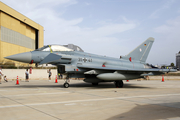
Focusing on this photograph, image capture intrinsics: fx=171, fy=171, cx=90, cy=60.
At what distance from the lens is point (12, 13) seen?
34344 mm

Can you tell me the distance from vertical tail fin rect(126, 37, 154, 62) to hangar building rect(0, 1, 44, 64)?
23121 mm

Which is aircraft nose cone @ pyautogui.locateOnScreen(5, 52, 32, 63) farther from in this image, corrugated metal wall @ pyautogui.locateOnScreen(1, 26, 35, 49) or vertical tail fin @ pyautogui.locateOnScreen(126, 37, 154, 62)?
corrugated metal wall @ pyautogui.locateOnScreen(1, 26, 35, 49)

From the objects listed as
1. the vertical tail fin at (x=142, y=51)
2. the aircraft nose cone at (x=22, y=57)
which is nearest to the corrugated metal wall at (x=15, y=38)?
the aircraft nose cone at (x=22, y=57)

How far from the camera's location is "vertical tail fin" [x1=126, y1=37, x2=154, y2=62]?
16859 millimetres

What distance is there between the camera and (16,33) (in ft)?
120

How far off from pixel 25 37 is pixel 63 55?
31424 millimetres

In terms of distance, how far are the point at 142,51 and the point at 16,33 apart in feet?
95.4

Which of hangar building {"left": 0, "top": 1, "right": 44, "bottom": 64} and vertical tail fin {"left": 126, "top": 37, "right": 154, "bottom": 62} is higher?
hangar building {"left": 0, "top": 1, "right": 44, "bottom": 64}

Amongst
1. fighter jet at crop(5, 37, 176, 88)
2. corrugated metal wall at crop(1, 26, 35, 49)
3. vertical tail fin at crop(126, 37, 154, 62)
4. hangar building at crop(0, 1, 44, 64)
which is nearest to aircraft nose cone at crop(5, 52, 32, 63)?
fighter jet at crop(5, 37, 176, 88)

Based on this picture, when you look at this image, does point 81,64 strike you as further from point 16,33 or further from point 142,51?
point 16,33

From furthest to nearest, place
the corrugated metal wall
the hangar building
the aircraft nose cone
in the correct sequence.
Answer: the corrugated metal wall
the hangar building
the aircraft nose cone

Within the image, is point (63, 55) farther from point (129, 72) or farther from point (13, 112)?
point (13, 112)

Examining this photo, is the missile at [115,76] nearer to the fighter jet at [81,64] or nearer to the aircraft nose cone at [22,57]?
the fighter jet at [81,64]

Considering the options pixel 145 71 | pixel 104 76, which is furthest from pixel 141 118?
pixel 145 71
